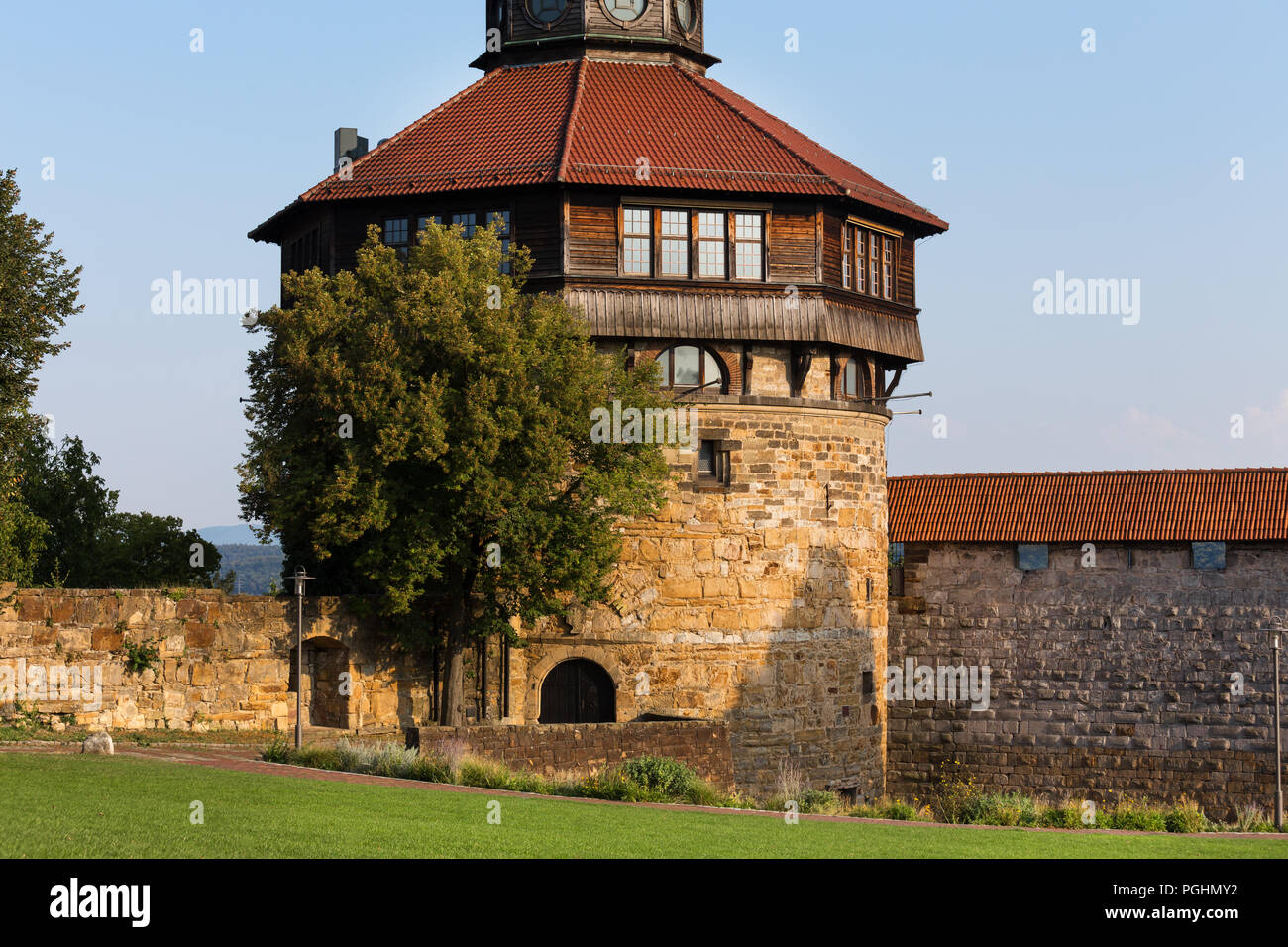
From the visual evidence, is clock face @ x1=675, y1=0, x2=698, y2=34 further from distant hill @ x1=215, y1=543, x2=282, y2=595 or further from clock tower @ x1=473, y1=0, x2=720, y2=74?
distant hill @ x1=215, y1=543, x2=282, y2=595

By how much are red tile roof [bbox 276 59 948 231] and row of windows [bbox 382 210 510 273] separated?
62 cm

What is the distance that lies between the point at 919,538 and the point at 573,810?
18.2 metres

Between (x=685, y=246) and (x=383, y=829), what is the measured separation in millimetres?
18229

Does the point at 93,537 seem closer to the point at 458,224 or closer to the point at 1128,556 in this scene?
the point at 458,224

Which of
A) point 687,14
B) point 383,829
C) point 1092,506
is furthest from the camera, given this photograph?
point 687,14

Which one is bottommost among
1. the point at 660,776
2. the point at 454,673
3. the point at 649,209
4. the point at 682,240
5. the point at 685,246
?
the point at 660,776

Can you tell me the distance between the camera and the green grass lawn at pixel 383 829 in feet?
48.4

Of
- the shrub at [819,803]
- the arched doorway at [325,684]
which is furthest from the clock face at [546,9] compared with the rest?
the shrub at [819,803]

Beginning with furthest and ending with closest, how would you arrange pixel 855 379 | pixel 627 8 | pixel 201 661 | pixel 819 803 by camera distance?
pixel 627 8 < pixel 855 379 < pixel 201 661 < pixel 819 803

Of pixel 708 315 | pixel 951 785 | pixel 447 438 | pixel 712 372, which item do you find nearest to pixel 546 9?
pixel 708 315

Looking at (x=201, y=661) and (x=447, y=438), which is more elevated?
(x=447, y=438)

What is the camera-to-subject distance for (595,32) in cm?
3594

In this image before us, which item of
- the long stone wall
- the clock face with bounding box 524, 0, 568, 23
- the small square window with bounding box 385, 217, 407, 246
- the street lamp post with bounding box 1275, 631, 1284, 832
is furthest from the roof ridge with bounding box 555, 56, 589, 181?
the street lamp post with bounding box 1275, 631, 1284, 832

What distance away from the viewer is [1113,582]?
34.6 meters
